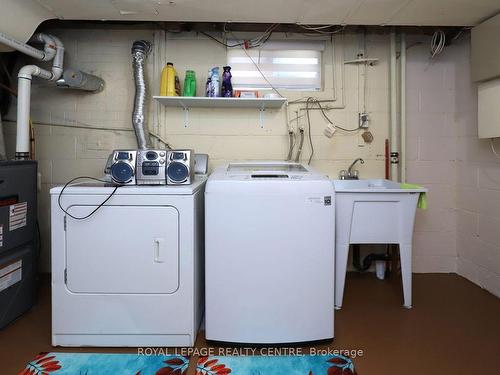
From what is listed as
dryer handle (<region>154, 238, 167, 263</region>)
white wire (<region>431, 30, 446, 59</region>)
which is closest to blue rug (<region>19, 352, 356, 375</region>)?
dryer handle (<region>154, 238, 167, 263</region>)

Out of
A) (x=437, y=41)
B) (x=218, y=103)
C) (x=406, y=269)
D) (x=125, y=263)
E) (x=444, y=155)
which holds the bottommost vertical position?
→ (x=406, y=269)

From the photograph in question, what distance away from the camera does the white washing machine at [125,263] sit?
5.15 feet

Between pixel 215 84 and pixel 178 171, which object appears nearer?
pixel 178 171

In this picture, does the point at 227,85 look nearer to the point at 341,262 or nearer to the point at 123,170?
the point at 123,170

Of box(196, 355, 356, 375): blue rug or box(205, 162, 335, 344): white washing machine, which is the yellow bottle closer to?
box(205, 162, 335, 344): white washing machine

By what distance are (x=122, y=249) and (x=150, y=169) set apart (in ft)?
1.48

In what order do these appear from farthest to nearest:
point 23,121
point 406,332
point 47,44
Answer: point 47,44, point 23,121, point 406,332

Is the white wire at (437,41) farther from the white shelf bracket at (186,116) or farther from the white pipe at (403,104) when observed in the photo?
the white shelf bracket at (186,116)

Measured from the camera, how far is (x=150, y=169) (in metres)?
1.65

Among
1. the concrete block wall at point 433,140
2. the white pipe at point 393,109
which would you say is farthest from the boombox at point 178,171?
the concrete block wall at point 433,140

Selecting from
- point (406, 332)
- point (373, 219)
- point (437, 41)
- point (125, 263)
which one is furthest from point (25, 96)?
point (437, 41)

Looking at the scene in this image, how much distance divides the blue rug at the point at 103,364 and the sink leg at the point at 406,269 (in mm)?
1480

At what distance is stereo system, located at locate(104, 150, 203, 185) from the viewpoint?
164cm

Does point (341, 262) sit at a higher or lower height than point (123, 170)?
lower
